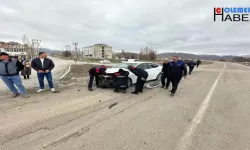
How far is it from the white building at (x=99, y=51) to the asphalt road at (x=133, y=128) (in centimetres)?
13193

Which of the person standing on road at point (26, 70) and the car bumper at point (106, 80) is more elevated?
the person standing on road at point (26, 70)

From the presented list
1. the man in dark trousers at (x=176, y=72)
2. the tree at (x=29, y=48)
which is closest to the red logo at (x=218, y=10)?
the man in dark trousers at (x=176, y=72)

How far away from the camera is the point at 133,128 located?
3.64m

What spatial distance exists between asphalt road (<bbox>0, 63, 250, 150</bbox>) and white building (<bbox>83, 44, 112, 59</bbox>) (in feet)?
433

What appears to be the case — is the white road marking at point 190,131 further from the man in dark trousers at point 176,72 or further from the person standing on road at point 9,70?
the person standing on road at point 9,70

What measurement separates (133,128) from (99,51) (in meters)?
143

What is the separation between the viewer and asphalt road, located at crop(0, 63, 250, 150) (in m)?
2.99

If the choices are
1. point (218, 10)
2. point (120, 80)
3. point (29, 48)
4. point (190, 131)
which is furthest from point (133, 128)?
point (29, 48)

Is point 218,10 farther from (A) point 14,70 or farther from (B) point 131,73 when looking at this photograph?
(A) point 14,70

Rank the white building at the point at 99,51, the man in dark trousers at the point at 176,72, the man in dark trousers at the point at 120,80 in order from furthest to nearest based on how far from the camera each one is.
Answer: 1. the white building at the point at 99,51
2. the man in dark trousers at the point at 120,80
3. the man in dark trousers at the point at 176,72

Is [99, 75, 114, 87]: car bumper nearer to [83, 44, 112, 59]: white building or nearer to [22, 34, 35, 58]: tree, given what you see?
[22, 34, 35, 58]: tree

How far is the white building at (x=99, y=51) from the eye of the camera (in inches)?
5438

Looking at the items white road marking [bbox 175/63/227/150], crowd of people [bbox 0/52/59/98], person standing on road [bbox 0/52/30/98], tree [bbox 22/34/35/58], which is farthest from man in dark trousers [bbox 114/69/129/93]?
tree [bbox 22/34/35/58]

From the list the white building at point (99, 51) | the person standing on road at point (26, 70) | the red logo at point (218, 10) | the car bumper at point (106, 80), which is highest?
the white building at point (99, 51)
